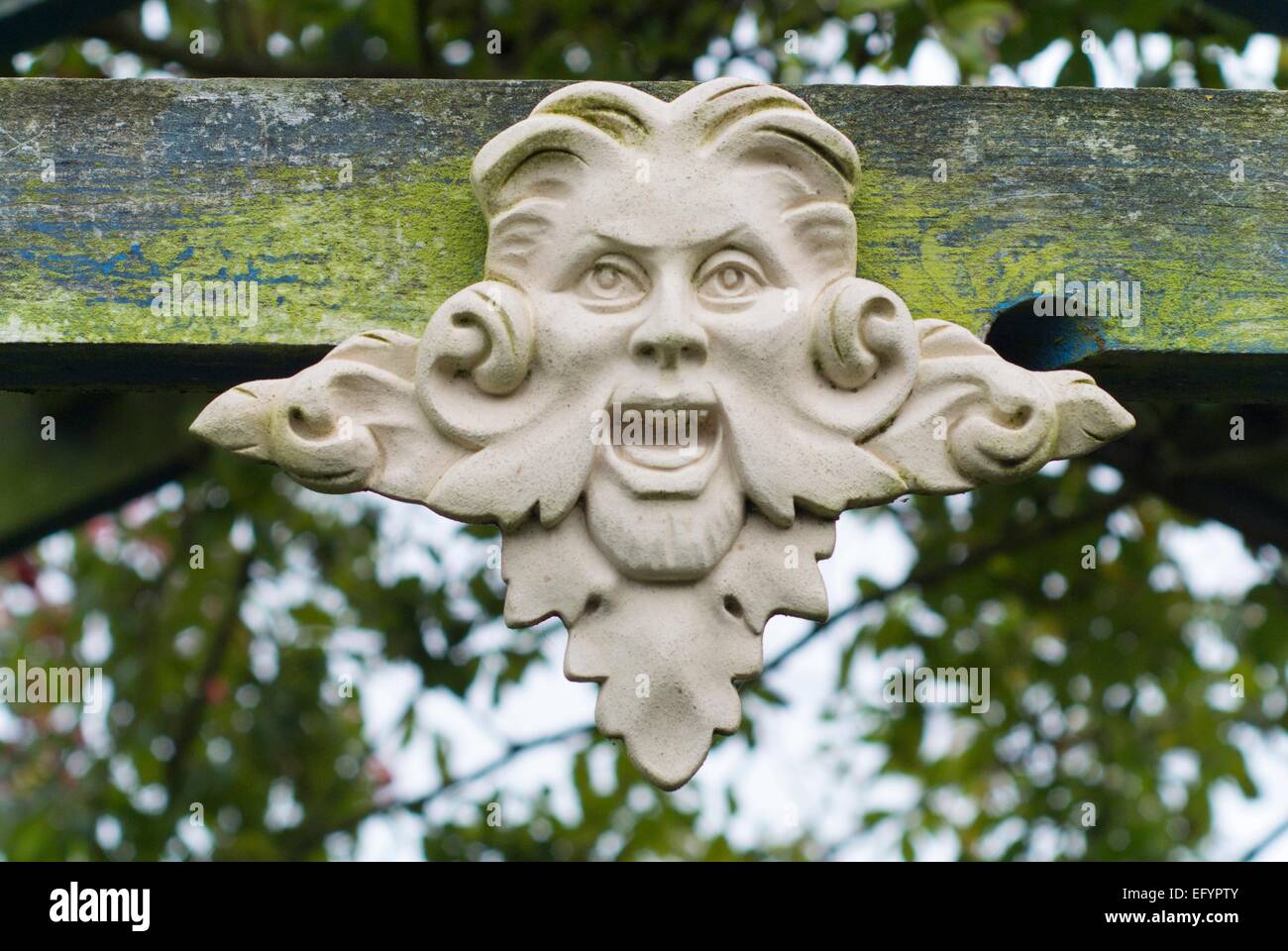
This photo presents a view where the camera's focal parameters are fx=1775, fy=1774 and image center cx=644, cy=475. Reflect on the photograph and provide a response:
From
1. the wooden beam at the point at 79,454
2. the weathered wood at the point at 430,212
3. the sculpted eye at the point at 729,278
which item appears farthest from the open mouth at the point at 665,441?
the wooden beam at the point at 79,454

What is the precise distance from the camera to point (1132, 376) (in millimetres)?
1622

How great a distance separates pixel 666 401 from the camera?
4.66ft

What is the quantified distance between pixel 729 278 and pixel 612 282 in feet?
0.32

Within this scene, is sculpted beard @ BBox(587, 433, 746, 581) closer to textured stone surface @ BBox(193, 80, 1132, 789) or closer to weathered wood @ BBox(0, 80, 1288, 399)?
textured stone surface @ BBox(193, 80, 1132, 789)

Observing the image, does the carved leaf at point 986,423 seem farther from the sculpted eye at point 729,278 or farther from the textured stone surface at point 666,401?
the sculpted eye at point 729,278

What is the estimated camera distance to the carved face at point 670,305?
1410mm

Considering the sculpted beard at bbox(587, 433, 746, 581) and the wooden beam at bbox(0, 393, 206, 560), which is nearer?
the sculpted beard at bbox(587, 433, 746, 581)

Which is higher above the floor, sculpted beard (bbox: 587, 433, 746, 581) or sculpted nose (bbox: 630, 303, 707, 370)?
sculpted nose (bbox: 630, 303, 707, 370)

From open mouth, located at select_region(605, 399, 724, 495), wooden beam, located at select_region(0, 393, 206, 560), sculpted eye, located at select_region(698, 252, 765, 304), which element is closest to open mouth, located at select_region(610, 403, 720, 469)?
open mouth, located at select_region(605, 399, 724, 495)

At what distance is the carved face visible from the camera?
1.41 meters

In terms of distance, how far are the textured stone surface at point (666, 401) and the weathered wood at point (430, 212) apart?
0.07m

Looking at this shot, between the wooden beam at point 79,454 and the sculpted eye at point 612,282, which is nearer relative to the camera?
the sculpted eye at point 612,282

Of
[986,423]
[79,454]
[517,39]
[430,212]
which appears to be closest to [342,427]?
[430,212]

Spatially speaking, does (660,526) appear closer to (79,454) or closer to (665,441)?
(665,441)
